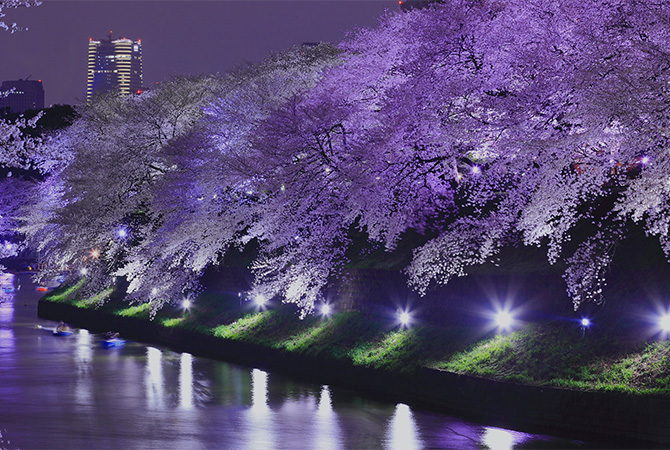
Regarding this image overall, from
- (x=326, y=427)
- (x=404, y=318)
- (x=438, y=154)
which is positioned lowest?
(x=326, y=427)

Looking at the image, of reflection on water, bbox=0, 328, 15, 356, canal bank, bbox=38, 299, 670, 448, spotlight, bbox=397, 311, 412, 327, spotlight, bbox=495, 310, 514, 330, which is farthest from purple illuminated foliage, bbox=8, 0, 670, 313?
reflection on water, bbox=0, 328, 15, 356

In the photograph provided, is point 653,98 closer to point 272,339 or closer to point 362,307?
point 362,307

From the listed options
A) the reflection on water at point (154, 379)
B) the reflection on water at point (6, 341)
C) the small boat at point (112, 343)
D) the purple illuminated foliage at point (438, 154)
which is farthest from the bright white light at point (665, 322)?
the reflection on water at point (6, 341)

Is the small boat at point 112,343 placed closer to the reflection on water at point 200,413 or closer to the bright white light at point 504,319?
the reflection on water at point 200,413

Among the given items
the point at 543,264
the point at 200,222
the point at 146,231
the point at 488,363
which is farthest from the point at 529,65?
the point at 146,231

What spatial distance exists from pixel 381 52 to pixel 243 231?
12.0 m

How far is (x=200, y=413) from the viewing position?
21.9 meters

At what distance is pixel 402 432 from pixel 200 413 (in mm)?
5665

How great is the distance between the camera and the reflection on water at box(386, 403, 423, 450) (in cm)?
1812

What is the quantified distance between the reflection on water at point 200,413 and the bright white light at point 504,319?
3.07 meters

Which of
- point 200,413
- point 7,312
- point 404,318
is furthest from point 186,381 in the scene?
point 7,312

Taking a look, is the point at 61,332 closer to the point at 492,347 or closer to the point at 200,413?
the point at 200,413

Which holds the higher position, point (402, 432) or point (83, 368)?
point (83, 368)

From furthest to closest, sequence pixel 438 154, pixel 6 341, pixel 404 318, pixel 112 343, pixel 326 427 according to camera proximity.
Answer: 1. pixel 6 341
2. pixel 112 343
3. pixel 404 318
4. pixel 438 154
5. pixel 326 427
